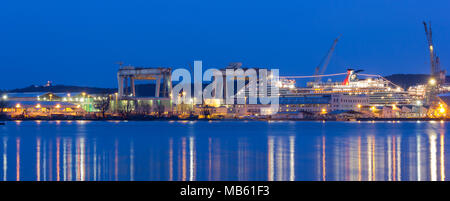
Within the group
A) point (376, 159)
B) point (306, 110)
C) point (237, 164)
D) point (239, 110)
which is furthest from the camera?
point (239, 110)

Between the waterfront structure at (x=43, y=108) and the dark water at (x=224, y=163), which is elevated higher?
the waterfront structure at (x=43, y=108)

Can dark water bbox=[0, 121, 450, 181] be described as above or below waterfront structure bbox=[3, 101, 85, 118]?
below

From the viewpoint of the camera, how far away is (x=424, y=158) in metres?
19.0

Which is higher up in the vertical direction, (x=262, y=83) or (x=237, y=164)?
(x=262, y=83)

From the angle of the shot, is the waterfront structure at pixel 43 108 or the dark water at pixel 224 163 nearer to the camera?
the dark water at pixel 224 163

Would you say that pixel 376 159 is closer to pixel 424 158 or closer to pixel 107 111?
pixel 424 158

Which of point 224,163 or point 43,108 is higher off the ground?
point 43,108

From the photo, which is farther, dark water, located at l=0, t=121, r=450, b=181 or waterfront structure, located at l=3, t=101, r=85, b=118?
waterfront structure, located at l=3, t=101, r=85, b=118

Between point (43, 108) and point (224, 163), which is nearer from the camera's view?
point (224, 163)

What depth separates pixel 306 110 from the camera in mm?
78438
